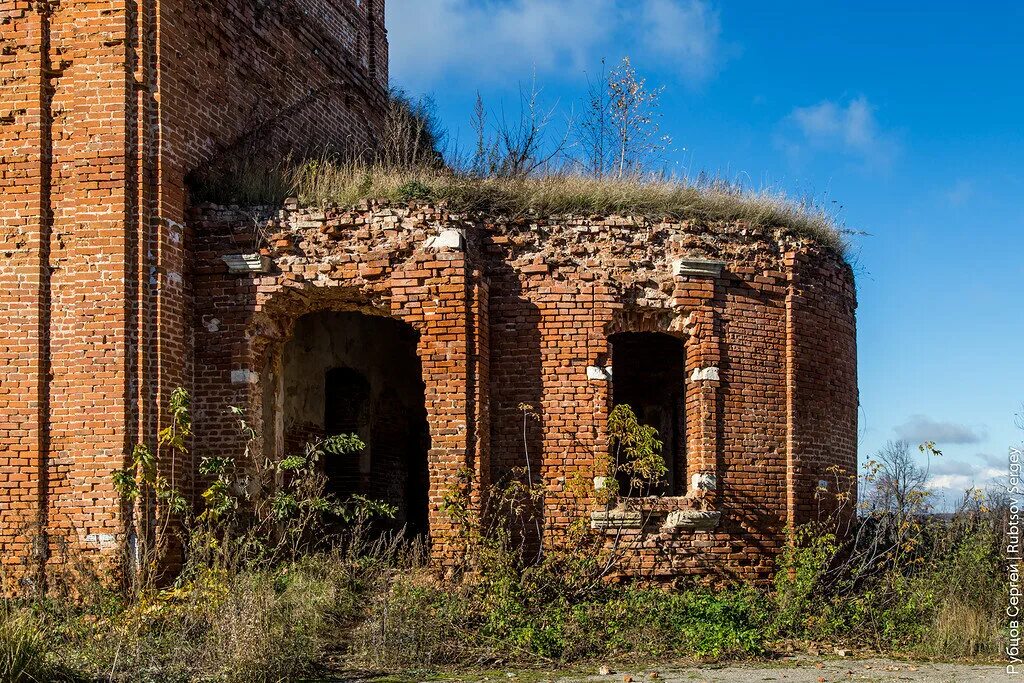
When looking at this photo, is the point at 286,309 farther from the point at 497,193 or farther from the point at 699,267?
the point at 699,267

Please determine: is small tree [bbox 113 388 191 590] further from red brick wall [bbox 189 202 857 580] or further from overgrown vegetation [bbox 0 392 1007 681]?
red brick wall [bbox 189 202 857 580]

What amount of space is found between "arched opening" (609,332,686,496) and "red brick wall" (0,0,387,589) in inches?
258

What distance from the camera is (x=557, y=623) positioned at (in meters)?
10.6

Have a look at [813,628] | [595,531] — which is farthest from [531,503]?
[813,628]

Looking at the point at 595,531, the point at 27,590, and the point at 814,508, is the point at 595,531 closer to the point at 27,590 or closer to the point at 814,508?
the point at 814,508

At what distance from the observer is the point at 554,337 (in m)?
12.5

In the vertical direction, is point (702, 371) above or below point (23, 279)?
below

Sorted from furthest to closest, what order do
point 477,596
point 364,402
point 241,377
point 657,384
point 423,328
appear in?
point 657,384
point 364,402
point 241,377
point 423,328
point 477,596

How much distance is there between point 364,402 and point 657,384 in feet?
13.6

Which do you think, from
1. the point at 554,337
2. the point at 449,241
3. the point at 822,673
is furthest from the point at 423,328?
the point at 822,673

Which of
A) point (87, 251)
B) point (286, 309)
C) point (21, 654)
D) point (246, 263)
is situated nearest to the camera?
point (21, 654)

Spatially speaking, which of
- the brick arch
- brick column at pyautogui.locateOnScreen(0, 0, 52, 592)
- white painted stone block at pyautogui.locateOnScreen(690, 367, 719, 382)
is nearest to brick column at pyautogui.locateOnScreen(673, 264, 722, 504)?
white painted stone block at pyautogui.locateOnScreen(690, 367, 719, 382)

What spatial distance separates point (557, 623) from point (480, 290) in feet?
11.8

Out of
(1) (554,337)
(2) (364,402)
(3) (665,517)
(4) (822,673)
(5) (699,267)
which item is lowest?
(4) (822,673)
